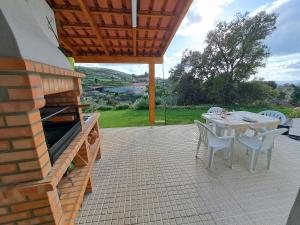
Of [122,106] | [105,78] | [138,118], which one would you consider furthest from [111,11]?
[122,106]

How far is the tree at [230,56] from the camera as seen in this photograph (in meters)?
9.04

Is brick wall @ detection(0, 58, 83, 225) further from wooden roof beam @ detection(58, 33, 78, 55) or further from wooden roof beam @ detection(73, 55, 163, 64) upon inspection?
wooden roof beam @ detection(73, 55, 163, 64)

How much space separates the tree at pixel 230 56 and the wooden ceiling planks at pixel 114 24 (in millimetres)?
7251

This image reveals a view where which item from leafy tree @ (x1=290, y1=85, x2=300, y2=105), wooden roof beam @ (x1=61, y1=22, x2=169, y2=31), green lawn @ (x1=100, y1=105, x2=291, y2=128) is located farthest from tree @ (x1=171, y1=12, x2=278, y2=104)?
wooden roof beam @ (x1=61, y1=22, x2=169, y2=31)

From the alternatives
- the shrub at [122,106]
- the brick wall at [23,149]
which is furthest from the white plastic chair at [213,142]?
the shrub at [122,106]

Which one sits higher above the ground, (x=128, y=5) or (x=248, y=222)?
(x=128, y=5)

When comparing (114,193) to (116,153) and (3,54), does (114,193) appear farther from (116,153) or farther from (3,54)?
(3,54)

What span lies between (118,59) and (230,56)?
8.65 meters

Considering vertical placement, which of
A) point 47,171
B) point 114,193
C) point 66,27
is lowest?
point 114,193

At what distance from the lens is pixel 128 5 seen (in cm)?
227

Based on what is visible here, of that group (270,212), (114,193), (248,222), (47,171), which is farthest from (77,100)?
(270,212)

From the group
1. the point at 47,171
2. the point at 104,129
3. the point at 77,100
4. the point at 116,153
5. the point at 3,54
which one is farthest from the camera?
the point at 104,129

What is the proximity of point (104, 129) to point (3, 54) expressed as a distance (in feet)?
14.1

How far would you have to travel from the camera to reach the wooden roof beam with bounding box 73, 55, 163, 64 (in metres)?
4.44
